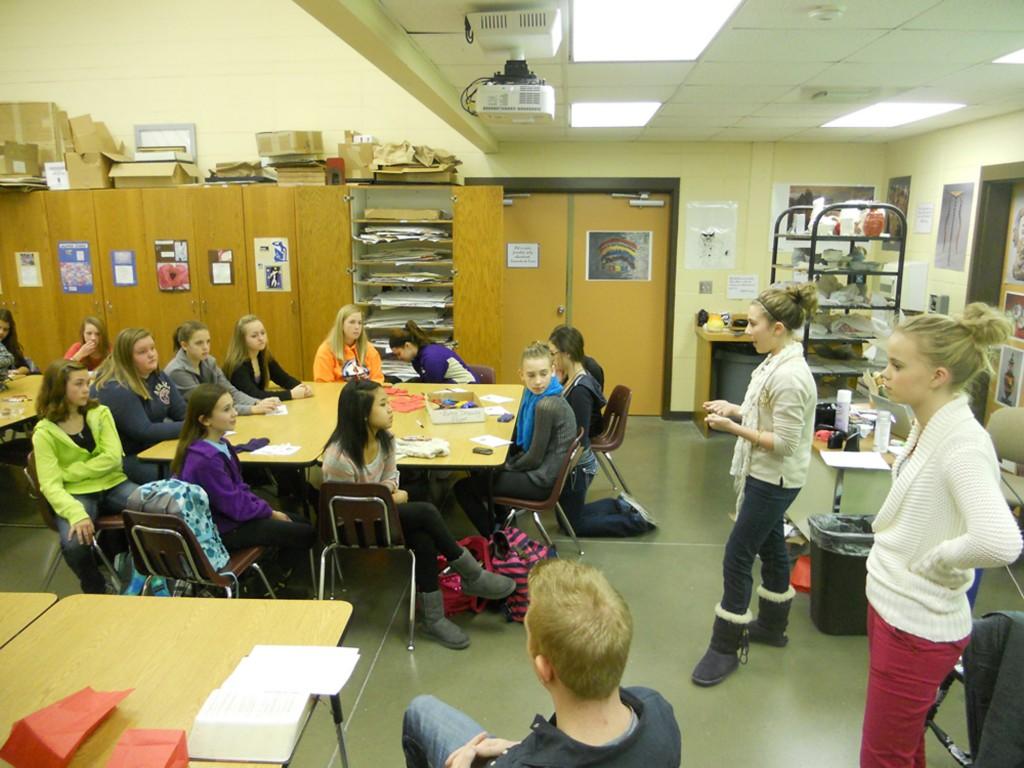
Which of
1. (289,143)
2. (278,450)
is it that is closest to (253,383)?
(278,450)

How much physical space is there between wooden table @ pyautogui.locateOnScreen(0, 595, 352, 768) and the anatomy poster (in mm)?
5562

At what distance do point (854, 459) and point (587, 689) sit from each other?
2734mm

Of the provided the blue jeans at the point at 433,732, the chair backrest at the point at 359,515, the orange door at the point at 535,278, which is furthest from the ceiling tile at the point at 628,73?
the blue jeans at the point at 433,732

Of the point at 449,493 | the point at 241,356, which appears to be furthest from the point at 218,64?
the point at 449,493

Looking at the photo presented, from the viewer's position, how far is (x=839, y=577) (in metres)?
3.18

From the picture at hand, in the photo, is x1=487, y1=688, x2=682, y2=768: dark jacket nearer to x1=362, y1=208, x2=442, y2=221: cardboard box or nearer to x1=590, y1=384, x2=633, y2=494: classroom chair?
x1=590, y1=384, x2=633, y2=494: classroom chair

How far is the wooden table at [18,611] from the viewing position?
1925 mm

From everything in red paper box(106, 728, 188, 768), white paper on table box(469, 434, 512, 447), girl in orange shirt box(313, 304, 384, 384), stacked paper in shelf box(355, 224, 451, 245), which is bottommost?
red paper box(106, 728, 188, 768)

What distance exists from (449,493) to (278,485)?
114 centimetres

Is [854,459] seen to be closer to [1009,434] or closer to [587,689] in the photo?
[1009,434]

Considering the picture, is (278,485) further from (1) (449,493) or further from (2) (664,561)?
(2) (664,561)

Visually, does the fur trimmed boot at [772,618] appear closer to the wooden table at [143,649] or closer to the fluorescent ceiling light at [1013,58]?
the wooden table at [143,649]

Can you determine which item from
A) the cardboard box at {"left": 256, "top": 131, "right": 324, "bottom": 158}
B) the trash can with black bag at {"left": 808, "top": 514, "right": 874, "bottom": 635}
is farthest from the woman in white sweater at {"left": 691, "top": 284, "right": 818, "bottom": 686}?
the cardboard box at {"left": 256, "top": 131, "right": 324, "bottom": 158}

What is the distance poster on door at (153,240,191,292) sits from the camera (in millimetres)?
6172
